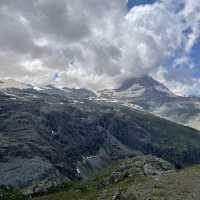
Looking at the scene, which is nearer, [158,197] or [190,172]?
[158,197]

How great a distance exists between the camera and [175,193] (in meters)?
108

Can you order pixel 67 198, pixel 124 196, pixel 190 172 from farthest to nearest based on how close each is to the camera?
pixel 67 198, pixel 190 172, pixel 124 196

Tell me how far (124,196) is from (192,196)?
828 inches

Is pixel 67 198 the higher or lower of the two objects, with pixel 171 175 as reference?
lower

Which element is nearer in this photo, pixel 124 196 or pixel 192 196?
pixel 192 196

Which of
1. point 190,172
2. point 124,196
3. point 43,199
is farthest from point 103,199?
point 43,199

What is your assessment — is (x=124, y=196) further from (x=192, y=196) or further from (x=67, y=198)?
(x=67, y=198)

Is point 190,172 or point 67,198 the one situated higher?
point 190,172

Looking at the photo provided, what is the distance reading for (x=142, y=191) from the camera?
379ft

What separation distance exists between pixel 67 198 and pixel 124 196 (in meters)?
79.5

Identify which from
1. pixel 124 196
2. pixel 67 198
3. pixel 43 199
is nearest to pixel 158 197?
Answer: pixel 124 196

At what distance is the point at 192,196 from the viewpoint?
338ft

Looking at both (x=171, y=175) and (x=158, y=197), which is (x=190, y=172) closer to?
(x=171, y=175)

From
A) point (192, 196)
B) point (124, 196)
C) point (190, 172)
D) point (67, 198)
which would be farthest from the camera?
point (67, 198)
